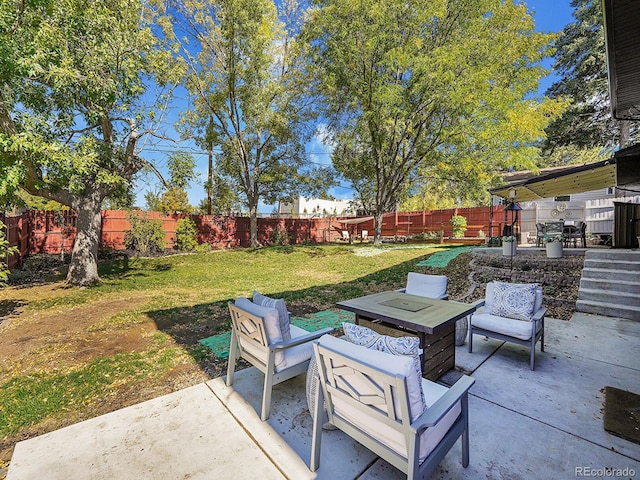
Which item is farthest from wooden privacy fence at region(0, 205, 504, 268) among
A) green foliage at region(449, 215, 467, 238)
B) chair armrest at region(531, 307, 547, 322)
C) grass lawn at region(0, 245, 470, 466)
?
chair armrest at region(531, 307, 547, 322)

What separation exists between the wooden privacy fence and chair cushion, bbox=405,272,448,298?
23.2 feet

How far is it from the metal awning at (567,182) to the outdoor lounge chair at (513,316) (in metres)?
4.30

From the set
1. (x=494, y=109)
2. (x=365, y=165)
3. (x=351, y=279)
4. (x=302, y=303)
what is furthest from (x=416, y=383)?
(x=365, y=165)

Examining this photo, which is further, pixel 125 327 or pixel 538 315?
pixel 125 327

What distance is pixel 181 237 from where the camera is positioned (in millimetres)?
12773

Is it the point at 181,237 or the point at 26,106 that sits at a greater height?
the point at 26,106

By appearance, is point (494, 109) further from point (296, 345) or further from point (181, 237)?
point (181, 237)

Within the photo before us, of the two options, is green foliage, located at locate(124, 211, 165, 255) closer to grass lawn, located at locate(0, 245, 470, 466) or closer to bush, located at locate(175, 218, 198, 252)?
bush, located at locate(175, 218, 198, 252)

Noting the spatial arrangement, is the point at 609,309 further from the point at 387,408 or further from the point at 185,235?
the point at 185,235

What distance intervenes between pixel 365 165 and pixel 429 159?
3321 millimetres

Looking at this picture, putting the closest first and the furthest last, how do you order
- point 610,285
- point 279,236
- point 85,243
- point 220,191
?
point 610,285 < point 85,243 < point 220,191 < point 279,236

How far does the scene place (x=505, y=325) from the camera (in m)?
3.08

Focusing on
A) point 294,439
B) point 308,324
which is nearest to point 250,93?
point 308,324

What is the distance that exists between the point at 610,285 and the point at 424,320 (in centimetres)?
467
